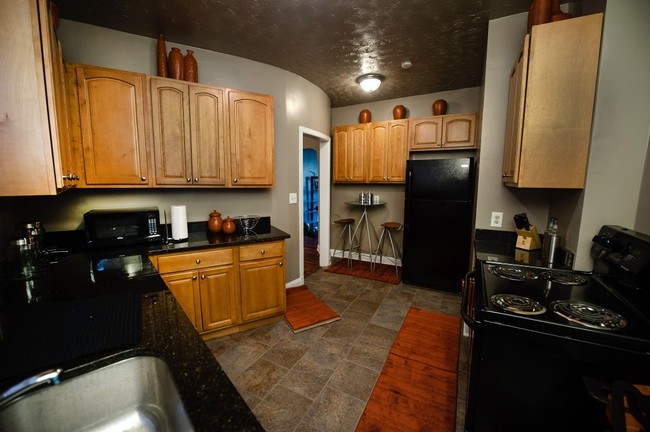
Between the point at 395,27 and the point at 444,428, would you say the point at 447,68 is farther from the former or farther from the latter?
the point at 444,428

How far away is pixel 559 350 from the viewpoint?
3.12 ft

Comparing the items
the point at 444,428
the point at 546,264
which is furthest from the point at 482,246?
the point at 444,428

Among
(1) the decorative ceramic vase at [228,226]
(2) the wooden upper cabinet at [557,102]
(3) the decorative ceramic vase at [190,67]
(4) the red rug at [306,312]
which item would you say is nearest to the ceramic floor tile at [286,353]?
(4) the red rug at [306,312]

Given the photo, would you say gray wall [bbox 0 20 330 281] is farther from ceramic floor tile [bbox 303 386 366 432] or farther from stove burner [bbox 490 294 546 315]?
stove burner [bbox 490 294 546 315]

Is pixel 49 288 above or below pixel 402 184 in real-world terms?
below

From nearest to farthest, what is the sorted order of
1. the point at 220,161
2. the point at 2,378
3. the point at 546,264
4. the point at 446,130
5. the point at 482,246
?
the point at 2,378
the point at 546,264
the point at 482,246
the point at 220,161
the point at 446,130

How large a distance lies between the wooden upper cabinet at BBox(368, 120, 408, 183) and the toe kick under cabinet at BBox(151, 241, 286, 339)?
6.96 ft

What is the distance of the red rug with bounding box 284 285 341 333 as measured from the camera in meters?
2.59

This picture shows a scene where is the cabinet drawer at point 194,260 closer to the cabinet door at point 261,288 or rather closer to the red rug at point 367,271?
the cabinet door at point 261,288

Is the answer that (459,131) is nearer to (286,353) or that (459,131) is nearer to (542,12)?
(542,12)

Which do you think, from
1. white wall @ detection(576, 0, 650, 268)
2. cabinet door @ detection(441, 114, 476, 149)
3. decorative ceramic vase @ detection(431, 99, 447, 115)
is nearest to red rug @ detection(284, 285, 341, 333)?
white wall @ detection(576, 0, 650, 268)

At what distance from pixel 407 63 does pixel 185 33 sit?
2.22 meters

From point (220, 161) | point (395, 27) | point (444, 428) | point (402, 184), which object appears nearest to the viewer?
point (444, 428)

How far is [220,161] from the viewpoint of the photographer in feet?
8.13
